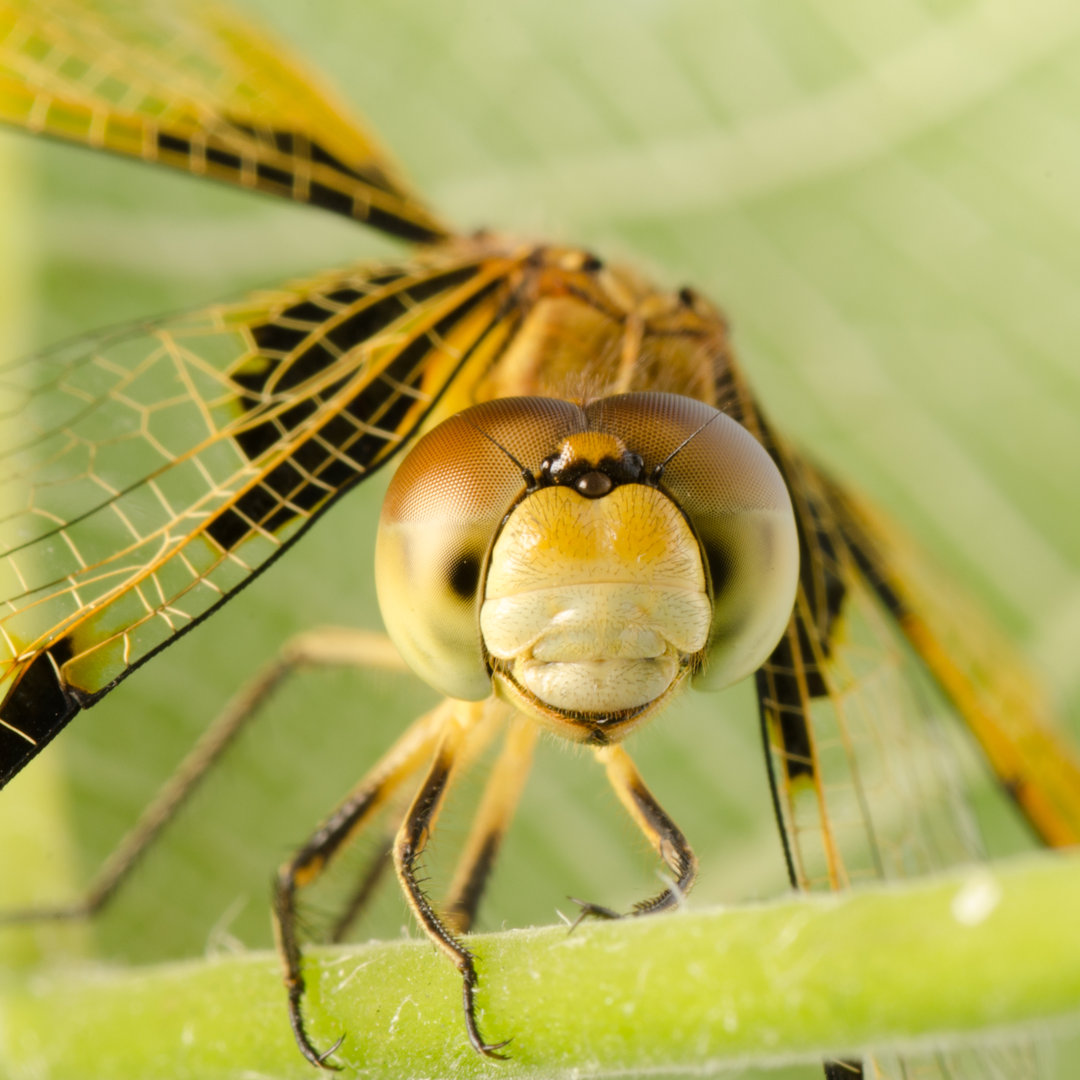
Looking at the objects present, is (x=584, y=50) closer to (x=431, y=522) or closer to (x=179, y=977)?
(x=431, y=522)

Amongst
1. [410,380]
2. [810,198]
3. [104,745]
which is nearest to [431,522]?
[410,380]

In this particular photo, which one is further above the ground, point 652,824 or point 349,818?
point 652,824

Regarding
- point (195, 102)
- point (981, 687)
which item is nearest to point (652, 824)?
point (981, 687)

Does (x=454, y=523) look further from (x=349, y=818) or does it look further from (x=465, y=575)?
(x=349, y=818)

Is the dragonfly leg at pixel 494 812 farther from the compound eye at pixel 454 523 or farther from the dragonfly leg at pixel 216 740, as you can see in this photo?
the compound eye at pixel 454 523

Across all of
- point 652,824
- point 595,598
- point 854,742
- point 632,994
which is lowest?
point 652,824

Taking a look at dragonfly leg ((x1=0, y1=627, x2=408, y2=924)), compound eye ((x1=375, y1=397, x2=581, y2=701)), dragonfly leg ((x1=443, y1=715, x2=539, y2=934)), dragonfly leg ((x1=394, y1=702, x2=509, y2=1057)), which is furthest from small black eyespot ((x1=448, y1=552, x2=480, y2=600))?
dragonfly leg ((x1=0, y1=627, x2=408, y2=924))

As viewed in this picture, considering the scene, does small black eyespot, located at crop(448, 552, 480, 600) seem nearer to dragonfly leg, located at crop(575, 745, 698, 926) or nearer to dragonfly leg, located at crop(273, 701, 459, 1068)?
dragonfly leg, located at crop(575, 745, 698, 926)
